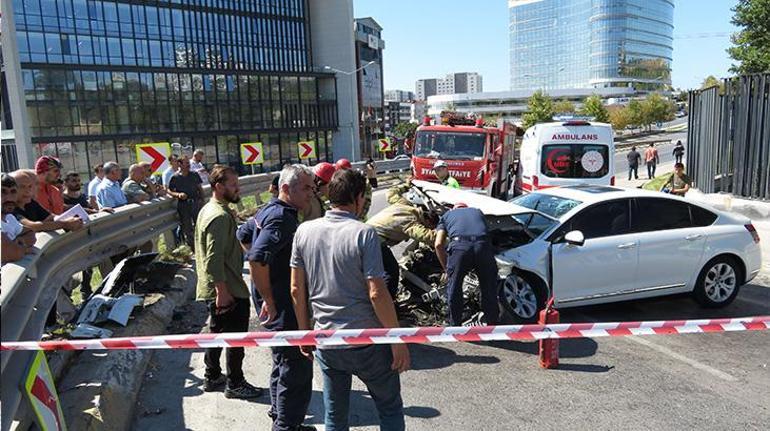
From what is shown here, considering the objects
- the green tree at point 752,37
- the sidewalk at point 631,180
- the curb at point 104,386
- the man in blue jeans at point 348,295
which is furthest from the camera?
the sidewalk at point 631,180

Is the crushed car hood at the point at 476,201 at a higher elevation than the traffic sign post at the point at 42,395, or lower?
higher

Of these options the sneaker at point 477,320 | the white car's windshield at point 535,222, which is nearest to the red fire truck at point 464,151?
the white car's windshield at point 535,222

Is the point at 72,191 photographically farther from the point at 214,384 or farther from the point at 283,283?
the point at 283,283

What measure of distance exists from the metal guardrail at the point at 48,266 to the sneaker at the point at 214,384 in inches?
52.7

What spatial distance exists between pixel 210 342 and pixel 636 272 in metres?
4.83

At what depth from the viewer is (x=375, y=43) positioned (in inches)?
3433

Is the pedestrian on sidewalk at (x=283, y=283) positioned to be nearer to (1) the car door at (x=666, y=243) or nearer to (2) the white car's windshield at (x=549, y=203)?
(2) the white car's windshield at (x=549, y=203)

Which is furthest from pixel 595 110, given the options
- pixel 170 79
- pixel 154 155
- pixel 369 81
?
pixel 154 155

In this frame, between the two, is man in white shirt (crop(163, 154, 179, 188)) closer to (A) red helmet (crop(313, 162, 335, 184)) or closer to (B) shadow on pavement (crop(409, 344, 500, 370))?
(A) red helmet (crop(313, 162, 335, 184))

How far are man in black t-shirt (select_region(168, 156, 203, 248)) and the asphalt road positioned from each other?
12.0ft

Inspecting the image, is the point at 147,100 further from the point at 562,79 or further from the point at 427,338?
the point at 562,79

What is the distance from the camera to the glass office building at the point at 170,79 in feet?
135

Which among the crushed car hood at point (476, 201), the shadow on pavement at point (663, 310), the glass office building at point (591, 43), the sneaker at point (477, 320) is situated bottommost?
the shadow on pavement at point (663, 310)

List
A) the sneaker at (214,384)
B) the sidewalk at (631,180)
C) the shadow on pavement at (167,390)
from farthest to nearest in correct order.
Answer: the sidewalk at (631,180)
the sneaker at (214,384)
the shadow on pavement at (167,390)
